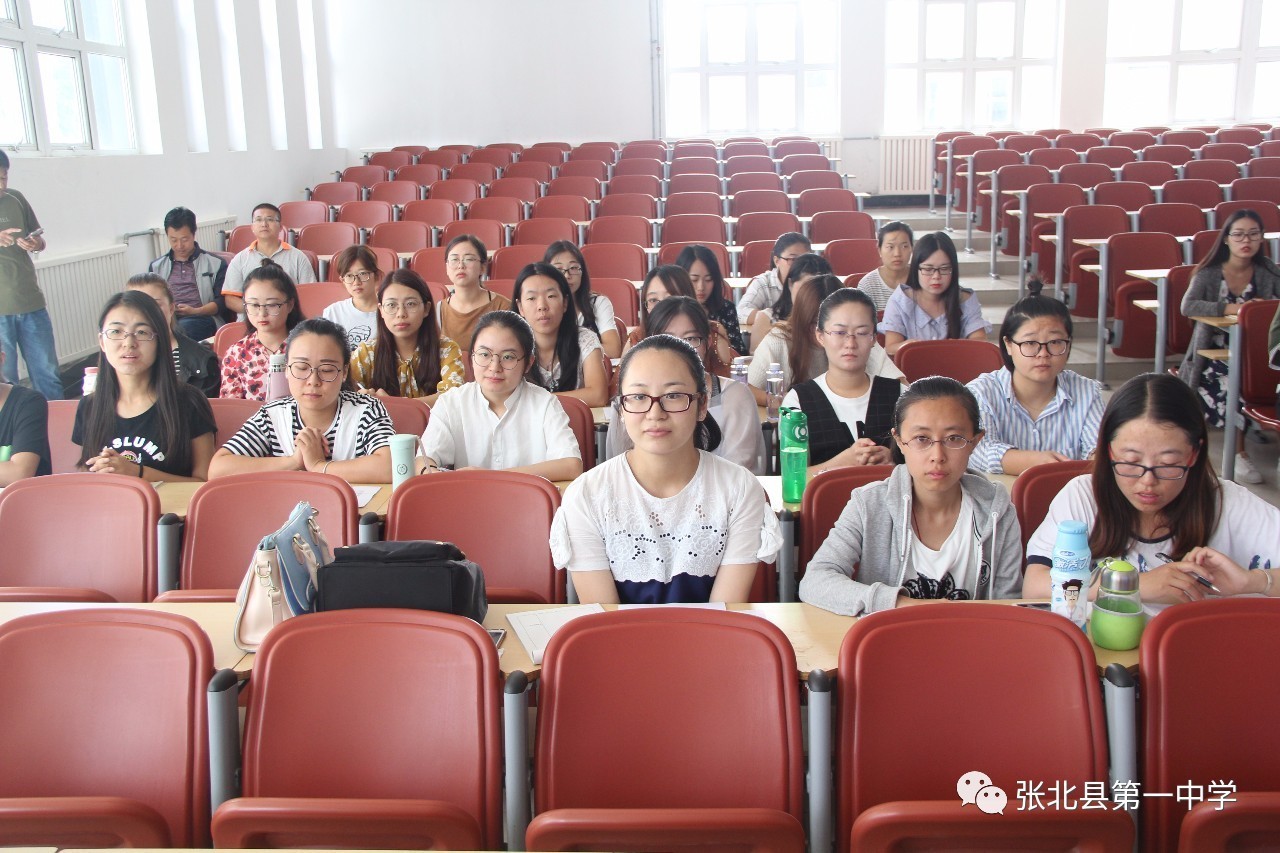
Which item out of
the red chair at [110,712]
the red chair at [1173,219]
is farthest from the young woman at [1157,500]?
the red chair at [1173,219]

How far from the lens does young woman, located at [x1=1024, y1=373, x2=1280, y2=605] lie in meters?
2.19

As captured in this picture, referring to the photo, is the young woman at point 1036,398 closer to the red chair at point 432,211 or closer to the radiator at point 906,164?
the red chair at point 432,211

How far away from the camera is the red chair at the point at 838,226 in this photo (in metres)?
8.00

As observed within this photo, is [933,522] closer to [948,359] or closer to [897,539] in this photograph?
[897,539]

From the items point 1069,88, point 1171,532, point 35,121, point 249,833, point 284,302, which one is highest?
point 1069,88

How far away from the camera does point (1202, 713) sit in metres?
1.83

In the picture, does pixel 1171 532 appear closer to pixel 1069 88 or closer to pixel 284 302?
pixel 284 302

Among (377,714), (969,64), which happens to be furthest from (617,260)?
(969,64)

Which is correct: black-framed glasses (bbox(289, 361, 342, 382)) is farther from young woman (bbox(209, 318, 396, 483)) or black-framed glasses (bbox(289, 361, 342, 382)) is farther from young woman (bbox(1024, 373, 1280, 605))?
young woman (bbox(1024, 373, 1280, 605))

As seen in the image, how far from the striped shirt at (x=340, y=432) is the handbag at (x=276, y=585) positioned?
119cm

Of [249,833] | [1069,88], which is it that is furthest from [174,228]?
[1069,88]

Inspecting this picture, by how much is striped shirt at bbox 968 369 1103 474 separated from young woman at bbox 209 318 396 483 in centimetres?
188

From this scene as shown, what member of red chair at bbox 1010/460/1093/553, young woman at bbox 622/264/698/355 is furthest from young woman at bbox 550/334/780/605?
young woman at bbox 622/264/698/355

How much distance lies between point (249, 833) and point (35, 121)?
682cm
